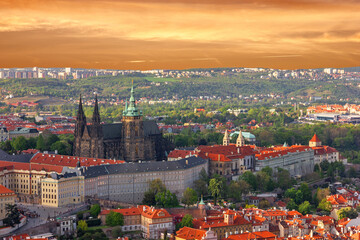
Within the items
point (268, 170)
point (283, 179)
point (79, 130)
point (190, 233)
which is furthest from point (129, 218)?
point (268, 170)

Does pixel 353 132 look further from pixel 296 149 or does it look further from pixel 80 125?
pixel 80 125

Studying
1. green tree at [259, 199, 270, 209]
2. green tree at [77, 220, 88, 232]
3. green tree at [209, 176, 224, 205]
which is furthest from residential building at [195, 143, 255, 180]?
green tree at [77, 220, 88, 232]

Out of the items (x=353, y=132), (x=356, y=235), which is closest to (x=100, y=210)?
(x=356, y=235)

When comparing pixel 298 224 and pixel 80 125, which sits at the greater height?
pixel 80 125

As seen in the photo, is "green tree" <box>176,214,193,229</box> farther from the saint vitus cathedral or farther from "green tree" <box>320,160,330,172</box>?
"green tree" <box>320,160,330,172</box>

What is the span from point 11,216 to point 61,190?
384 inches

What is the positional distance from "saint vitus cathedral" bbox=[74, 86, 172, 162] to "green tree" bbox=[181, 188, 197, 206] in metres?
17.8

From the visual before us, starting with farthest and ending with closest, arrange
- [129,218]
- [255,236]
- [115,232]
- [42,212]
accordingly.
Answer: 1. [42,212]
2. [129,218]
3. [255,236]
4. [115,232]

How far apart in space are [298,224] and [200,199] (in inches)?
565

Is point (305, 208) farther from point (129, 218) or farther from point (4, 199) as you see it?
point (4, 199)

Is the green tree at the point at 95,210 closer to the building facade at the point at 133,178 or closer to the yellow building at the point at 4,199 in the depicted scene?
the building facade at the point at 133,178

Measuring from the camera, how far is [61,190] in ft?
269

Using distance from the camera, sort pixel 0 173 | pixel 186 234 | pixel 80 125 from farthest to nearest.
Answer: pixel 80 125
pixel 0 173
pixel 186 234

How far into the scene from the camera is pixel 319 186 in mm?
110562
